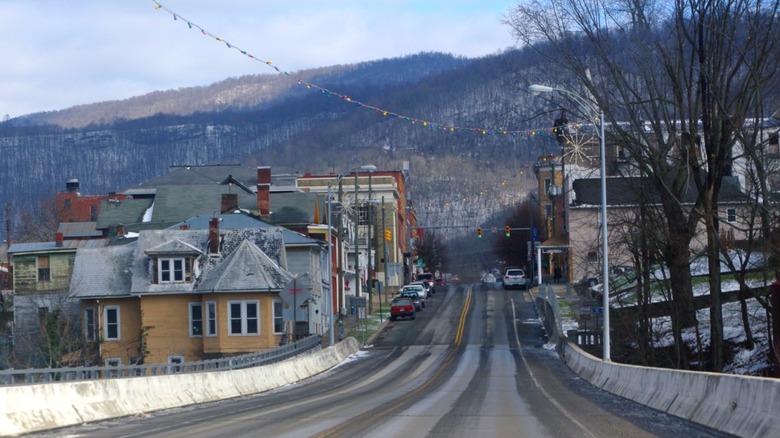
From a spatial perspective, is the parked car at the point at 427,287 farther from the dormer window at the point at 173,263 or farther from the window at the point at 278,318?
the dormer window at the point at 173,263

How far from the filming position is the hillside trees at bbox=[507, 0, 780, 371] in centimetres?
3619

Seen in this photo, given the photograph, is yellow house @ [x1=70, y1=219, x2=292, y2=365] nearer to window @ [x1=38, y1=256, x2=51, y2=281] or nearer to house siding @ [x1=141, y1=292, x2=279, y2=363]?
house siding @ [x1=141, y1=292, x2=279, y2=363]

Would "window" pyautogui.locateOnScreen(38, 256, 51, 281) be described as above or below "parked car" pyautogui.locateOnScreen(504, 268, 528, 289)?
above

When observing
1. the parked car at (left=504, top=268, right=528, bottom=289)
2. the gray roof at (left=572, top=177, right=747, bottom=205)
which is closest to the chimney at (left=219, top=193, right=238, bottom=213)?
the gray roof at (left=572, top=177, right=747, bottom=205)

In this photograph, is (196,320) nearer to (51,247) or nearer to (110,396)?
(51,247)

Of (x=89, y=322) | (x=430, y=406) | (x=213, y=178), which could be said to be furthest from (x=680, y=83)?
(x=213, y=178)

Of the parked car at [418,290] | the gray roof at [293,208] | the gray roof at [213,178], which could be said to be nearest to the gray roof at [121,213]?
the gray roof at [293,208]

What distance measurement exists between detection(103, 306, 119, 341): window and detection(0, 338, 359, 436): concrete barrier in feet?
79.5

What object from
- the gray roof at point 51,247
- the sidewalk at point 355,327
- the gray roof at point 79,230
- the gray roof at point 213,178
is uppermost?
the gray roof at point 213,178

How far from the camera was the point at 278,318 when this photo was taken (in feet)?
185

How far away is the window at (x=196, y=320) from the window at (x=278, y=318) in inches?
162

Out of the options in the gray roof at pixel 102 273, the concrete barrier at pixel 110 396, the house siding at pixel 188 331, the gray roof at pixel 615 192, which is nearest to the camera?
the concrete barrier at pixel 110 396

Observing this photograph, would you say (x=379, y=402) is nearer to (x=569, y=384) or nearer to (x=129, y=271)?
(x=569, y=384)

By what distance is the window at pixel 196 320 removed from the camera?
56625 mm
